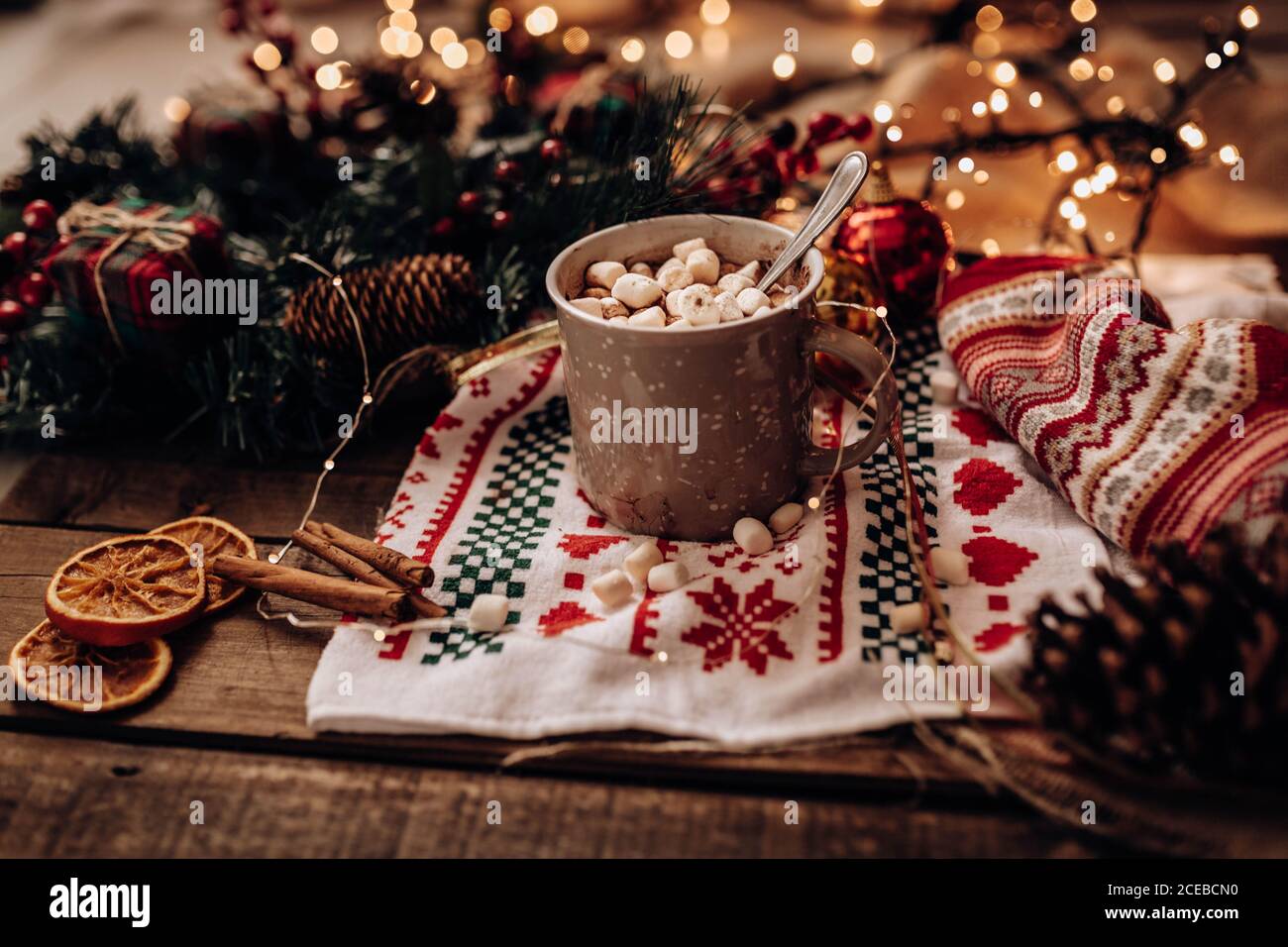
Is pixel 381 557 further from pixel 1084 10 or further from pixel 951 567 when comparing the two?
pixel 1084 10

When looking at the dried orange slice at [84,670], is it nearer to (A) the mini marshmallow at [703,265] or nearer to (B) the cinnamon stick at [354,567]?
(B) the cinnamon stick at [354,567]

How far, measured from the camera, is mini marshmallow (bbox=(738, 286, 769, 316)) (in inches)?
31.3

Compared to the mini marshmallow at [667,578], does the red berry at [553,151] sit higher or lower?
higher

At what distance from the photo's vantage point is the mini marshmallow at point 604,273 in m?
0.87

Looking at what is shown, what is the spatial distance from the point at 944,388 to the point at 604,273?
0.38m

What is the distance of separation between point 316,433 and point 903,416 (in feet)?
2.02

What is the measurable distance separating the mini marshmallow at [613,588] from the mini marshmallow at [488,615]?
78mm

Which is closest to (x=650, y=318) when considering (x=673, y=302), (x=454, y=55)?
(x=673, y=302)

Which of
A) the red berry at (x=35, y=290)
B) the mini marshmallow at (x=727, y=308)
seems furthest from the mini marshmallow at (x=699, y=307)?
the red berry at (x=35, y=290)

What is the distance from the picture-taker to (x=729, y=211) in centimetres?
107

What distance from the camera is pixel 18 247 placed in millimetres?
1021

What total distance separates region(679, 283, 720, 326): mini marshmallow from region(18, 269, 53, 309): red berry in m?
0.69
